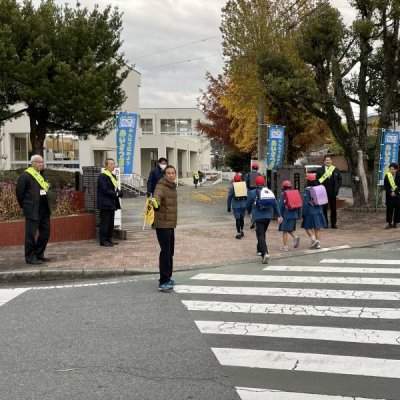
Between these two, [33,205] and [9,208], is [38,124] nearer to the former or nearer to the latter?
[9,208]

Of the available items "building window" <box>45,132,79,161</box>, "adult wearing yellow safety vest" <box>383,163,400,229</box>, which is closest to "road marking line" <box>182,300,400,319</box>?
"adult wearing yellow safety vest" <box>383,163,400,229</box>

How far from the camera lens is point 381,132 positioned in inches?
686

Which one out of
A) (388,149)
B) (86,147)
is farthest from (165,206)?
(86,147)

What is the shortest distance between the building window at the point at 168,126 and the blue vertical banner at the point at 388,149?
49093 mm

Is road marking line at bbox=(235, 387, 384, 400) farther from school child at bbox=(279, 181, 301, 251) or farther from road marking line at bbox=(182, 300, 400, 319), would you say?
school child at bbox=(279, 181, 301, 251)

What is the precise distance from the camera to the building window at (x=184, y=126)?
218 feet

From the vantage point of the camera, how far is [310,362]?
4.52m

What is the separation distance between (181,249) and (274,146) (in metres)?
9.40

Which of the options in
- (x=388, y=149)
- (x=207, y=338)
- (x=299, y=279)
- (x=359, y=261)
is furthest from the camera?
(x=388, y=149)

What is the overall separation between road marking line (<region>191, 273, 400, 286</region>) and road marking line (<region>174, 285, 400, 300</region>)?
0.55 metres

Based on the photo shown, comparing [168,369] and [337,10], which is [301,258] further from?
[337,10]

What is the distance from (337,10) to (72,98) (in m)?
8.98

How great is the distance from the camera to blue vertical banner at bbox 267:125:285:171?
18.7 meters

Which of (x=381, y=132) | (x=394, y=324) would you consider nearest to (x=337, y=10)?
(x=381, y=132)
